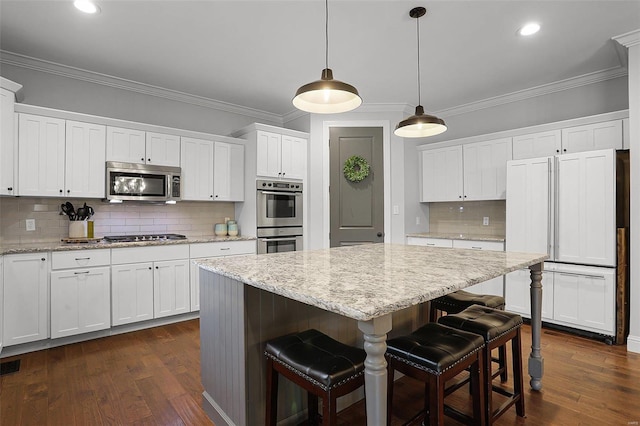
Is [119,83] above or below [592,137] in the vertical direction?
above

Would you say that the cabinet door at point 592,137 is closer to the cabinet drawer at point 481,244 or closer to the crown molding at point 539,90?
the crown molding at point 539,90

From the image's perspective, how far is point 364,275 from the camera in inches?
62.4

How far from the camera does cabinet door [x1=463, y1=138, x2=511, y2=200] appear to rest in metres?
4.22

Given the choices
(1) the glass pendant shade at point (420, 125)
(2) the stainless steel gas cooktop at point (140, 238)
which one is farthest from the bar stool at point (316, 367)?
(2) the stainless steel gas cooktop at point (140, 238)

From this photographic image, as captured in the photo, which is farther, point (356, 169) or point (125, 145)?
point (356, 169)

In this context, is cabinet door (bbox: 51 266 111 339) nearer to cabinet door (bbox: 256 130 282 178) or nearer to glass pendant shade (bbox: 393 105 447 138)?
cabinet door (bbox: 256 130 282 178)

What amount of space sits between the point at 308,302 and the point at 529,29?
10.2 ft

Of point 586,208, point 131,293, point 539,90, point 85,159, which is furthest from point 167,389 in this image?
point 539,90

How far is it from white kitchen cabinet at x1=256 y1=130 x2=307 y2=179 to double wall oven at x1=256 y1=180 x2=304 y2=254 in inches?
5.3

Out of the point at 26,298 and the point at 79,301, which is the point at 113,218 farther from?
the point at 26,298

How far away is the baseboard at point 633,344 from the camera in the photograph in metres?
2.96

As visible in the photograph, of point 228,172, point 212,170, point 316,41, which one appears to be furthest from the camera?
point 228,172

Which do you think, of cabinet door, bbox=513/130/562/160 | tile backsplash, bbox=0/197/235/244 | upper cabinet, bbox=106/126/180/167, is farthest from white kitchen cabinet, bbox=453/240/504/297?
upper cabinet, bbox=106/126/180/167

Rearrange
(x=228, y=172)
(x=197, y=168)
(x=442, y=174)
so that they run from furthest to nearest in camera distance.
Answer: (x=442, y=174)
(x=228, y=172)
(x=197, y=168)
